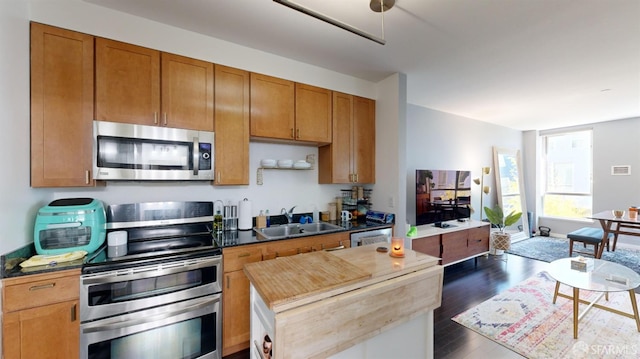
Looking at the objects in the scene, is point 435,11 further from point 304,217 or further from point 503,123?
point 503,123

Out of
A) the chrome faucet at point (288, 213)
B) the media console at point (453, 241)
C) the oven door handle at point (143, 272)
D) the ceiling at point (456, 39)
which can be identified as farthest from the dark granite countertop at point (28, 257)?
the media console at point (453, 241)

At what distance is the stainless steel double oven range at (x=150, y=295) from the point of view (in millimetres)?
1564

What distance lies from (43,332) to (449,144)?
5595 millimetres

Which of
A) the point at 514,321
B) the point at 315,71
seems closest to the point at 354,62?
the point at 315,71

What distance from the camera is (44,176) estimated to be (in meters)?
1.71

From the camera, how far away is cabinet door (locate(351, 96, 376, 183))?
10.4 feet

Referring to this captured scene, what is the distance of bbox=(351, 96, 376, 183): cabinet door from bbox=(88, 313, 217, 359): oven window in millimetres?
2200

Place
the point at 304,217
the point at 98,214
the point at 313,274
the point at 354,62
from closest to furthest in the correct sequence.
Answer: the point at 313,274, the point at 98,214, the point at 354,62, the point at 304,217

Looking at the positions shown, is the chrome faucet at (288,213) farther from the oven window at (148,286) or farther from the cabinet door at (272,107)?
the oven window at (148,286)

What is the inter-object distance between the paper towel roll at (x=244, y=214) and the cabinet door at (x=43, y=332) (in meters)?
1.27

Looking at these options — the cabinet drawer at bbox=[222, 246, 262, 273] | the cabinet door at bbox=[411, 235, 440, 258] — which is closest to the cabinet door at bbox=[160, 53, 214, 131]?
the cabinet drawer at bbox=[222, 246, 262, 273]

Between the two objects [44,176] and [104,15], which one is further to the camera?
[104,15]

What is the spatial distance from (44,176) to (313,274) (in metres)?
2.03

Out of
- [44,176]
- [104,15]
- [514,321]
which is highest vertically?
[104,15]
